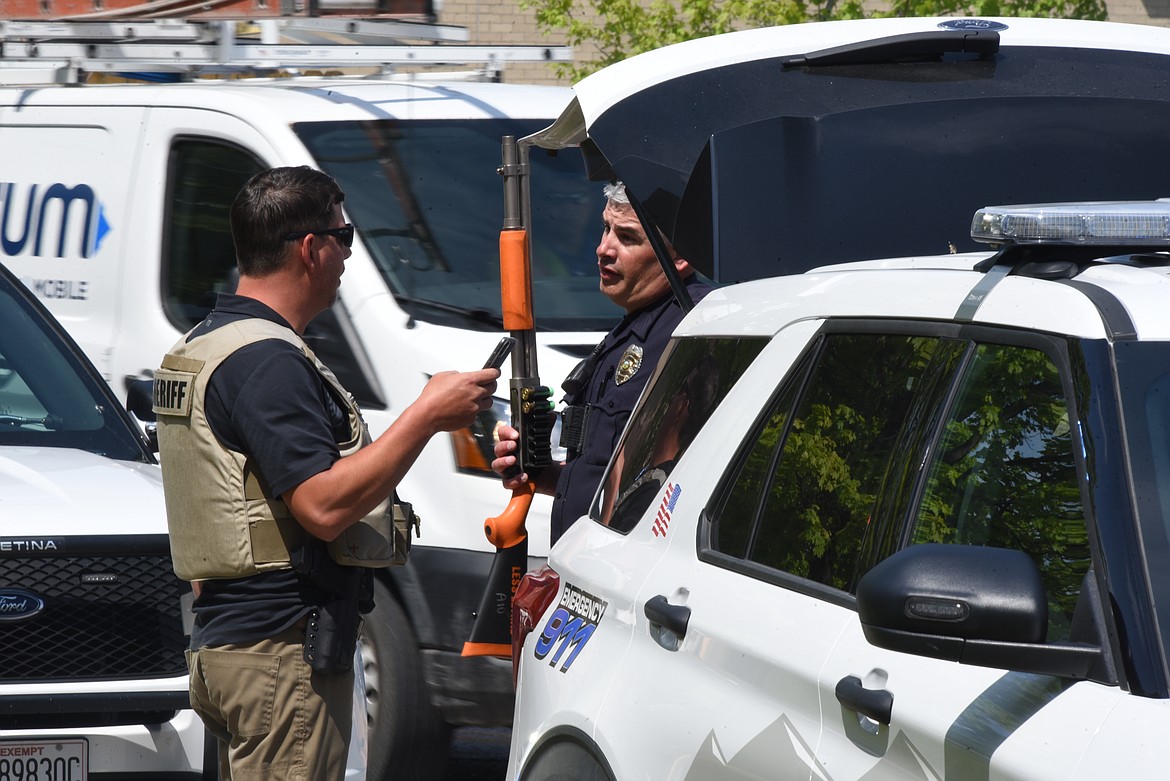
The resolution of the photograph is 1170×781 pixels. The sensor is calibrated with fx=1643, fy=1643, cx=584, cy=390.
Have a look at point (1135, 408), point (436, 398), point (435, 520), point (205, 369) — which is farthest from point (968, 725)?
point (435, 520)

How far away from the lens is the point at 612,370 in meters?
4.44

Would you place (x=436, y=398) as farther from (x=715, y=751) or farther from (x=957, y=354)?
(x=957, y=354)

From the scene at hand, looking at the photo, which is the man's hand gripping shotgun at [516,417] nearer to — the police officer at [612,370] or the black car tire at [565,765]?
the police officer at [612,370]

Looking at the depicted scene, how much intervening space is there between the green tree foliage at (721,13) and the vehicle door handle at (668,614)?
27.8 ft

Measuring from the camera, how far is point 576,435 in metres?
4.44

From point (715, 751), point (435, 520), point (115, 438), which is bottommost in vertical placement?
point (435, 520)

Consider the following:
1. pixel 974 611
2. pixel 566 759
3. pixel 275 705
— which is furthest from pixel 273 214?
pixel 974 611

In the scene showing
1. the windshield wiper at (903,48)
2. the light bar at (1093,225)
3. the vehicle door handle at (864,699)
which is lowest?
the vehicle door handle at (864,699)

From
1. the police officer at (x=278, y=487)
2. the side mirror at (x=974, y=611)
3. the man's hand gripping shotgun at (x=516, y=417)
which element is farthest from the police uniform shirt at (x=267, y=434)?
the side mirror at (x=974, y=611)

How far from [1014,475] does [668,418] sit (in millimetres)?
1062

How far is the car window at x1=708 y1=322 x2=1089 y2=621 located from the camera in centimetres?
233

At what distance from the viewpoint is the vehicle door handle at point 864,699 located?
2.36m

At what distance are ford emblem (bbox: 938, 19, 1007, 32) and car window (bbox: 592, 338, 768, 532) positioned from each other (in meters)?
1.07

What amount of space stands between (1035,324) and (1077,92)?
167 cm
